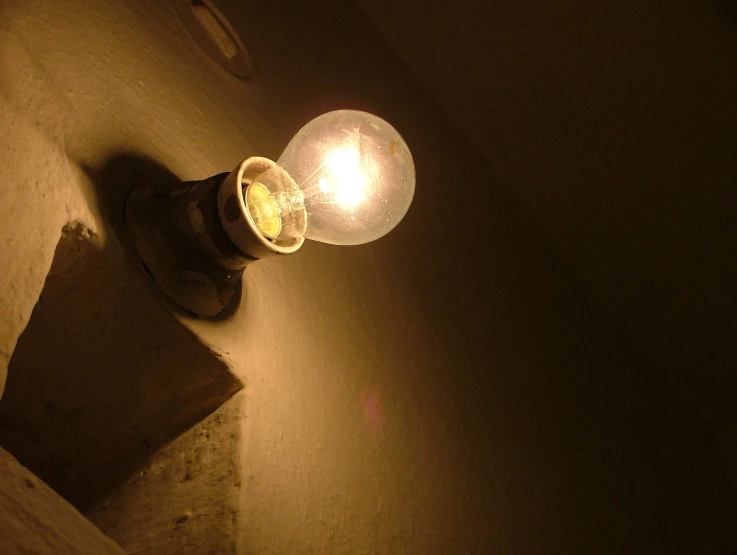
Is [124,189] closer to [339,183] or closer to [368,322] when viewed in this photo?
[339,183]

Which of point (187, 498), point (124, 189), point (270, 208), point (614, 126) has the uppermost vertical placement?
point (124, 189)

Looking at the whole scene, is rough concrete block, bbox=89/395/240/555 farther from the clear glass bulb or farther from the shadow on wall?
the clear glass bulb

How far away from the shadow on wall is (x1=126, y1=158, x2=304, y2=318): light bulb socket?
19mm

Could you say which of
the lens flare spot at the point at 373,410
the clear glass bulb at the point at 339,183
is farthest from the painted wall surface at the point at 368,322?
the clear glass bulb at the point at 339,183

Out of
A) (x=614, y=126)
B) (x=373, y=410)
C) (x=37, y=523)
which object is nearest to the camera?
(x=37, y=523)

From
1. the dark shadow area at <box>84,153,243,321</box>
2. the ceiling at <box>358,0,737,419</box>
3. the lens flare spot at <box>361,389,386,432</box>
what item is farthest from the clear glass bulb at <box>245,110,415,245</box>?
the ceiling at <box>358,0,737,419</box>

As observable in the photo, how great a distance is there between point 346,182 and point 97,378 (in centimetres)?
33

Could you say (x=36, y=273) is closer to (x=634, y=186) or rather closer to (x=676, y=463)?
(x=634, y=186)

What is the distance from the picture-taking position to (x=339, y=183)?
0.68m

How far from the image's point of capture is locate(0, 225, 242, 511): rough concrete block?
58cm

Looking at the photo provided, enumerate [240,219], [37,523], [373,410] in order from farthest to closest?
[373,410] → [240,219] → [37,523]

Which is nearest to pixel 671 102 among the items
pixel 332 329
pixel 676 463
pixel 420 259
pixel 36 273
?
pixel 420 259

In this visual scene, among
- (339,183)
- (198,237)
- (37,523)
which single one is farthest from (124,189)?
(37,523)

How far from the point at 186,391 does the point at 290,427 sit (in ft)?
0.41
